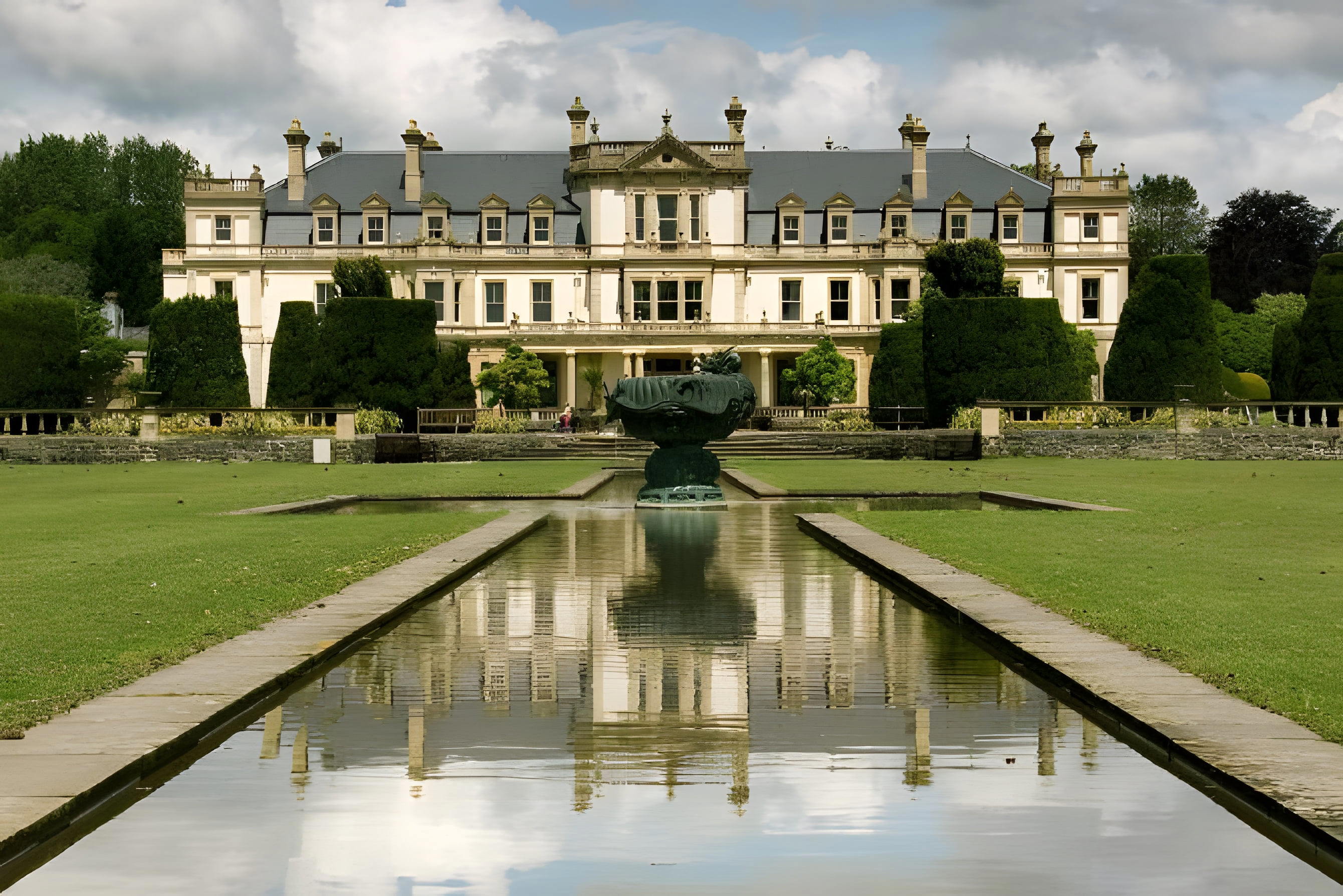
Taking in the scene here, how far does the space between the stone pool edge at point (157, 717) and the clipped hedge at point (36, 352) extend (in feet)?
140

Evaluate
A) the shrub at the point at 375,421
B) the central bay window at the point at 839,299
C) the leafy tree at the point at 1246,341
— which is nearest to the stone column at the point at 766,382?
the central bay window at the point at 839,299

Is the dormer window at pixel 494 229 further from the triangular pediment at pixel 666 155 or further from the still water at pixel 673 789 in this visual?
the still water at pixel 673 789

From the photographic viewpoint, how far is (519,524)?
58.0 ft

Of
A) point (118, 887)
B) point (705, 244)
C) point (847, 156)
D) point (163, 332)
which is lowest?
point (118, 887)

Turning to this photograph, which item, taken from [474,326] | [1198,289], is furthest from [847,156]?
[1198,289]

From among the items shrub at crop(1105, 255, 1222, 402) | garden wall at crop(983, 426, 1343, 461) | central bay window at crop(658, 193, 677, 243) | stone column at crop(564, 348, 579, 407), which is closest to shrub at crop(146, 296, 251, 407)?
stone column at crop(564, 348, 579, 407)

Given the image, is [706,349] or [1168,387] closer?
[1168,387]

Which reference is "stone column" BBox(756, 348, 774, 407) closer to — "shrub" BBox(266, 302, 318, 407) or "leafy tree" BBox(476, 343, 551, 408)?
"leafy tree" BBox(476, 343, 551, 408)

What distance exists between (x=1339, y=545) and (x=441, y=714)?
1074 cm

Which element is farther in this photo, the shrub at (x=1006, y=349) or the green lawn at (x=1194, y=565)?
the shrub at (x=1006, y=349)

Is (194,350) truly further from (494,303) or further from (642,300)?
(642,300)

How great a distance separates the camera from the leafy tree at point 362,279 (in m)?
49.5

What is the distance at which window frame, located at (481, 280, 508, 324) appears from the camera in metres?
68.8

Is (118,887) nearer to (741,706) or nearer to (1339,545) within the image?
(741,706)
